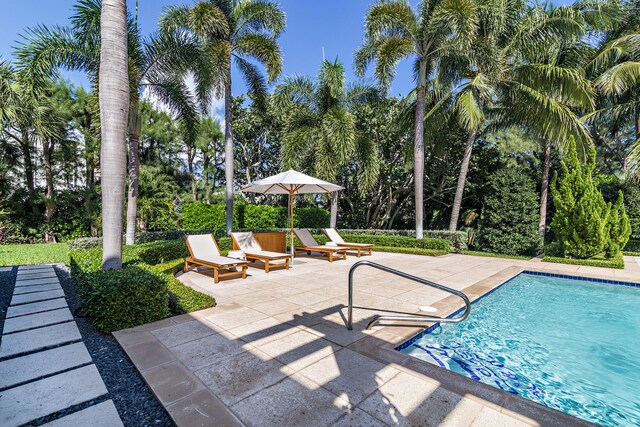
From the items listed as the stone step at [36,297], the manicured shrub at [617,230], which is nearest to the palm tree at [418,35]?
the manicured shrub at [617,230]

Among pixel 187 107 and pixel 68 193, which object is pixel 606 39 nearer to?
pixel 187 107

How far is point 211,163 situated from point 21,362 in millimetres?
20663

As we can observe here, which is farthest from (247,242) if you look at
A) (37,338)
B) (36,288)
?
(37,338)

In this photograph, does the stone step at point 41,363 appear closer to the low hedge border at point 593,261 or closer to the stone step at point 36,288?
the stone step at point 36,288

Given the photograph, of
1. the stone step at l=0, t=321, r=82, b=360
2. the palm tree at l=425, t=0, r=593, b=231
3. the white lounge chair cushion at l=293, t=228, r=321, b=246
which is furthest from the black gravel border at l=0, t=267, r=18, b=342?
the palm tree at l=425, t=0, r=593, b=231

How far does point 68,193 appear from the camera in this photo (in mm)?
15430

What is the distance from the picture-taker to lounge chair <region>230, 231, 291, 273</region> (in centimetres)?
802

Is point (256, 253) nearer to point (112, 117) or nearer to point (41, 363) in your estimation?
point (112, 117)

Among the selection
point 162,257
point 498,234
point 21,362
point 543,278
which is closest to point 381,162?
point 498,234

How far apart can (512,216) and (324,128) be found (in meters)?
9.25

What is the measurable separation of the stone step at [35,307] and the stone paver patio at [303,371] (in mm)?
2171

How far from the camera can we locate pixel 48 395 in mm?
2512

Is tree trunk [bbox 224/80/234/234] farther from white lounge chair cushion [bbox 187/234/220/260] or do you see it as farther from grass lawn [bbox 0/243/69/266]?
grass lawn [bbox 0/243/69/266]

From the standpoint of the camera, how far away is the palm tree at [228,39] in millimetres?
10242
